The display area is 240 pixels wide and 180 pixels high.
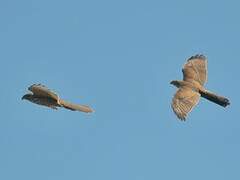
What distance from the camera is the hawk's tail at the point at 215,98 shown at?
42.7m

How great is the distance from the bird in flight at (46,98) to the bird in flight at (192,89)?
5.34 m

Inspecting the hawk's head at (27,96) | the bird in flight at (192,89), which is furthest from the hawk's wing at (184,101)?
the hawk's head at (27,96)

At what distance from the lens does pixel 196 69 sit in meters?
46.5

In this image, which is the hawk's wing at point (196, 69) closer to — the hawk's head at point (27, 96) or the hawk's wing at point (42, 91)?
the hawk's wing at point (42, 91)

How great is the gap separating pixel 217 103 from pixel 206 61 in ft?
16.6

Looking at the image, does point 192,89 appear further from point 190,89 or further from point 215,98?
point 215,98

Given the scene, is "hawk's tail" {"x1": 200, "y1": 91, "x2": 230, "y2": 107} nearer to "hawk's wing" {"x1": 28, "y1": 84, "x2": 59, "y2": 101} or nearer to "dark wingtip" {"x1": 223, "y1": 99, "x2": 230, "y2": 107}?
"dark wingtip" {"x1": 223, "y1": 99, "x2": 230, "y2": 107}

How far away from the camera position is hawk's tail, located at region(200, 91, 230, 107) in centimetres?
4266

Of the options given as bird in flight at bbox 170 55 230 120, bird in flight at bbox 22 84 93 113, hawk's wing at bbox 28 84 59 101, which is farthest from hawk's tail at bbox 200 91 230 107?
hawk's wing at bbox 28 84 59 101

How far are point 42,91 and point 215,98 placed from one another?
9.63 metres

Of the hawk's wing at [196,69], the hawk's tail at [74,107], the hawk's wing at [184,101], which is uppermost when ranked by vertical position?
the hawk's wing at [196,69]

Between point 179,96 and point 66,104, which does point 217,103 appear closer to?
point 179,96

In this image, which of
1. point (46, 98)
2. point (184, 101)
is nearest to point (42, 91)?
point (46, 98)

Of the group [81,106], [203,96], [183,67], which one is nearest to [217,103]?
[203,96]
